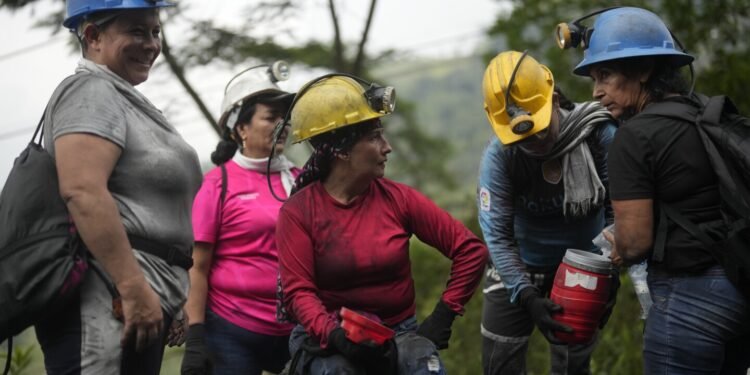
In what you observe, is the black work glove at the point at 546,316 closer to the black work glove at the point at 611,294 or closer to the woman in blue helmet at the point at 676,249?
the black work glove at the point at 611,294

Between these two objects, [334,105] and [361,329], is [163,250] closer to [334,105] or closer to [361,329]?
[361,329]

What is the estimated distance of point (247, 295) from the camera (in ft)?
17.5

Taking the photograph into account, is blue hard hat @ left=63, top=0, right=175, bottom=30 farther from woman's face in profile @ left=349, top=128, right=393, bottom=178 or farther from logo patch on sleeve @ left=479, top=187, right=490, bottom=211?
logo patch on sleeve @ left=479, top=187, right=490, bottom=211

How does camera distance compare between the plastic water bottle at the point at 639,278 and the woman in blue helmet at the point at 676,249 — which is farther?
the plastic water bottle at the point at 639,278

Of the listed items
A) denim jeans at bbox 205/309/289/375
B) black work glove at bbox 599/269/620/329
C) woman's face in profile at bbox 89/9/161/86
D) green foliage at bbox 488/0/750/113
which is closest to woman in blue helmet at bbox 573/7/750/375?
black work glove at bbox 599/269/620/329

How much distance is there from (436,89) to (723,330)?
9716 centimetres

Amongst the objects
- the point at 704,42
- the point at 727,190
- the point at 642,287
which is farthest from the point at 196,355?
the point at 704,42

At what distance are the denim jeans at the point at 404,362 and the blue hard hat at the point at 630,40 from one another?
55.1 inches

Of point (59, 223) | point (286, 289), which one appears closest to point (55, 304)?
point (59, 223)

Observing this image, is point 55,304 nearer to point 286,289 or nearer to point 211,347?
point 286,289

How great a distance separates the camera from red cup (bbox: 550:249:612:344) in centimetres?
442

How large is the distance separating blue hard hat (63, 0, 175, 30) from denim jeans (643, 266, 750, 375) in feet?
7.55

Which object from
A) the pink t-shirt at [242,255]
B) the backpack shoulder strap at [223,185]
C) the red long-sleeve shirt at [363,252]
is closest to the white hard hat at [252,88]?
the backpack shoulder strap at [223,185]

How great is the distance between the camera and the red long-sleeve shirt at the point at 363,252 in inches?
166
